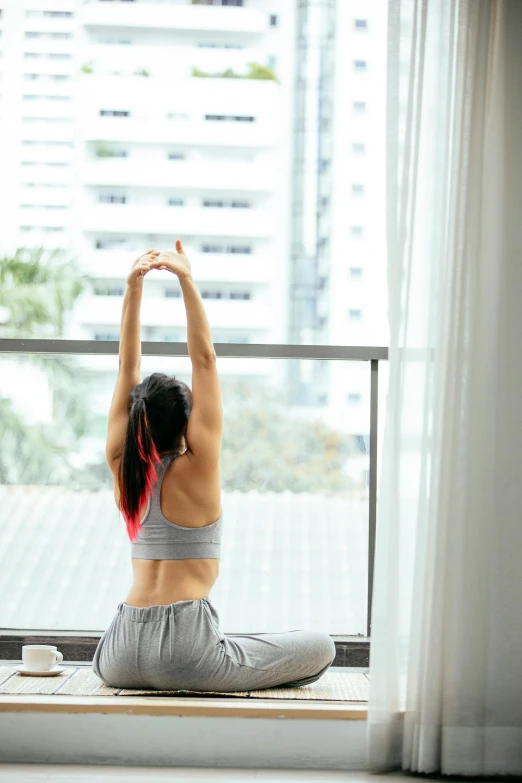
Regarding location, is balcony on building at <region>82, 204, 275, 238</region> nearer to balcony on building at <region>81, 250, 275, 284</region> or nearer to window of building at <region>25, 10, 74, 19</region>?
balcony on building at <region>81, 250, 275, 284</region>

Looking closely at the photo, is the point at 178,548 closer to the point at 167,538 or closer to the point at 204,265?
the point at 167,538

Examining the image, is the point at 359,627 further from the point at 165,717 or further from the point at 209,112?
the point at 209,112

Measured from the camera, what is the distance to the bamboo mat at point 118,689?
5.98ft

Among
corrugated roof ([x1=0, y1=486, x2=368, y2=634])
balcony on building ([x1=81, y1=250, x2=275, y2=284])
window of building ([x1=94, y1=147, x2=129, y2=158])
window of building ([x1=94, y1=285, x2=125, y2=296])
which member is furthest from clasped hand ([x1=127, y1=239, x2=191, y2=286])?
window of building ([x1=94, y1=147, x2=129, y2=158])

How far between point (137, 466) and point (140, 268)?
0.48 m

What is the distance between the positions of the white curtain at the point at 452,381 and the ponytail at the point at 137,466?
1.80 ft

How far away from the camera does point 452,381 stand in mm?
1749

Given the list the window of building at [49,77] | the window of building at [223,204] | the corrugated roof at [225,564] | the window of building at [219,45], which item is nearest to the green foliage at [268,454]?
the corrugated roof at [225,564]

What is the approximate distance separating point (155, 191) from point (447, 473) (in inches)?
154

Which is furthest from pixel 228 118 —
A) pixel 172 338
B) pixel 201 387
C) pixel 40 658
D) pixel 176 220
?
pixel 40 658

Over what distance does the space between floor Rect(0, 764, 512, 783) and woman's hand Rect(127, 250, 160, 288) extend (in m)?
1.11

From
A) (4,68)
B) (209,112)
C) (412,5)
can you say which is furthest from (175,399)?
(209,112)

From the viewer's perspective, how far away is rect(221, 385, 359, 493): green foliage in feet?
7.75

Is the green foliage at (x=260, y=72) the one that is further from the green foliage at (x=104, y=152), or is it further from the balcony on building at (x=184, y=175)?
the green foliage at (x=104, y=152)
